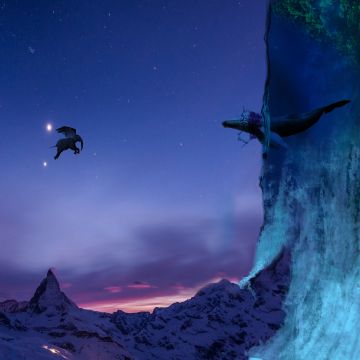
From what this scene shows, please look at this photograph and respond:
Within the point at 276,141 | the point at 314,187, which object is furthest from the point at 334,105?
the point at 314,187

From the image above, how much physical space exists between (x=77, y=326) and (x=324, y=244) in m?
185

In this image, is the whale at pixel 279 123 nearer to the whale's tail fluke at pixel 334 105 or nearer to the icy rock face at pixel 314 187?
the whale's tail fluke at pixel 334 105

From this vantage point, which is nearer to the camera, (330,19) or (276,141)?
(330,19)

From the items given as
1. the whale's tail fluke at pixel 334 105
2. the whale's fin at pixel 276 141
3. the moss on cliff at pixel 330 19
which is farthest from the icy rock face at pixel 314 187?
the whale's fin at pixel 276 141

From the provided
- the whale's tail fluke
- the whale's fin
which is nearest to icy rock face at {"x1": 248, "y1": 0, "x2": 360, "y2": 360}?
the whale's tail fluke

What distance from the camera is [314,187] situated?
922cm

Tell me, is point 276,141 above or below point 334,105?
below

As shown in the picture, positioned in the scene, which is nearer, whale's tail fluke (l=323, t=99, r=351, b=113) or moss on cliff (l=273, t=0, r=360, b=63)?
whale's tail fluke (l=323, t=99, r=351, b=113)

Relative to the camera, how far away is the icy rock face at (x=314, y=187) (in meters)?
8.26

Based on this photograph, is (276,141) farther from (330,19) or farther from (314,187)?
(330,19)

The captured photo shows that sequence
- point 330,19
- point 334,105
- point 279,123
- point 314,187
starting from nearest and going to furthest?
1. point 334,105
2. point 330,19
3. point 279,123
4. point 314,187

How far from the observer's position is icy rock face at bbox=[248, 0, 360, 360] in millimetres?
8258

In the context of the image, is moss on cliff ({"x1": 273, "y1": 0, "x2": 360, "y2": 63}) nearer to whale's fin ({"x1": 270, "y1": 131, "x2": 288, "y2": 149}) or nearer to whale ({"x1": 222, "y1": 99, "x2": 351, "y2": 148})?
whale ({"x1": 222, "y1": 99, "x2": 351, "y2": 148})

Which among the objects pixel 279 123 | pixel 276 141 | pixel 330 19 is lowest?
pixel 276 141
